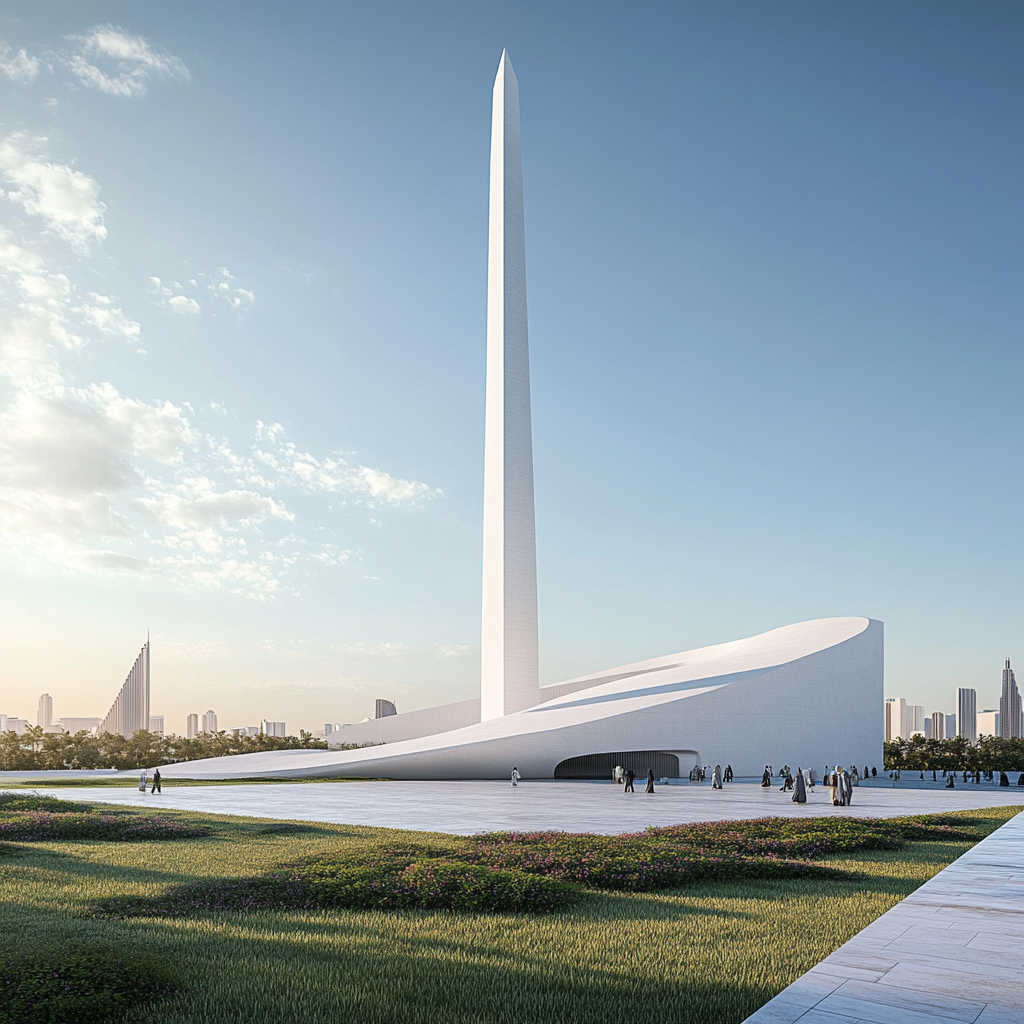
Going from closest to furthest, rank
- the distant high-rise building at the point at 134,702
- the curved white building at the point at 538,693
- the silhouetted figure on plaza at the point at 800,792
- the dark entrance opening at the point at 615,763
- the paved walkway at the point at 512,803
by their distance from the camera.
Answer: the paved walkway at the point at 512,803
the silhouetted figure on plaza at the point at 800,792
the curved white building at the point at 538,693
the dark entrance opening at the point at 615,763
the distant high-rise building at the point at 134,702

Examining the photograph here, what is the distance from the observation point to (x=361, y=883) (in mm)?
8125

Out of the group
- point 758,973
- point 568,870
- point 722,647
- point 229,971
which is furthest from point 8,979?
point 722,647

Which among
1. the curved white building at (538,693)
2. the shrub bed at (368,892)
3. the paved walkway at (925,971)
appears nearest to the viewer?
the paved walkway at (925,971)

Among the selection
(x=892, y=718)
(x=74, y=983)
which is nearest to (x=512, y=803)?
(x=74, y=983)

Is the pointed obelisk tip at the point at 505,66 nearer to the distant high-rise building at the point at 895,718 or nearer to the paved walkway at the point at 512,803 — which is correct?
the paved walkway at the point at 512,803

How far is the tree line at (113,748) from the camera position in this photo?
48.4 metres

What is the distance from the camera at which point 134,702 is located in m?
95.4

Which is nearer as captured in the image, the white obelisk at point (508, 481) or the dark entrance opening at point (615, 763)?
the dark entrance opening at point (615, 763)

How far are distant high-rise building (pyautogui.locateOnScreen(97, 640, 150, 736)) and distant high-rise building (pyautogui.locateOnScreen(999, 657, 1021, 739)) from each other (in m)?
166

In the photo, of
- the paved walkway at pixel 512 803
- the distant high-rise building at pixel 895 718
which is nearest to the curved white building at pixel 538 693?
the paved walkway at pixel 512 803

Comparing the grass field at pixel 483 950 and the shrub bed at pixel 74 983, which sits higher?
the shrub bed at pixel 74 983

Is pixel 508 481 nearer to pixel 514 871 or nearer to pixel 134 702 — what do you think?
pixel 514 871

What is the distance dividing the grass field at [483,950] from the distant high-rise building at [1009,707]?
670 ft

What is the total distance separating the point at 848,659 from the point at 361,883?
41466 millimetres
